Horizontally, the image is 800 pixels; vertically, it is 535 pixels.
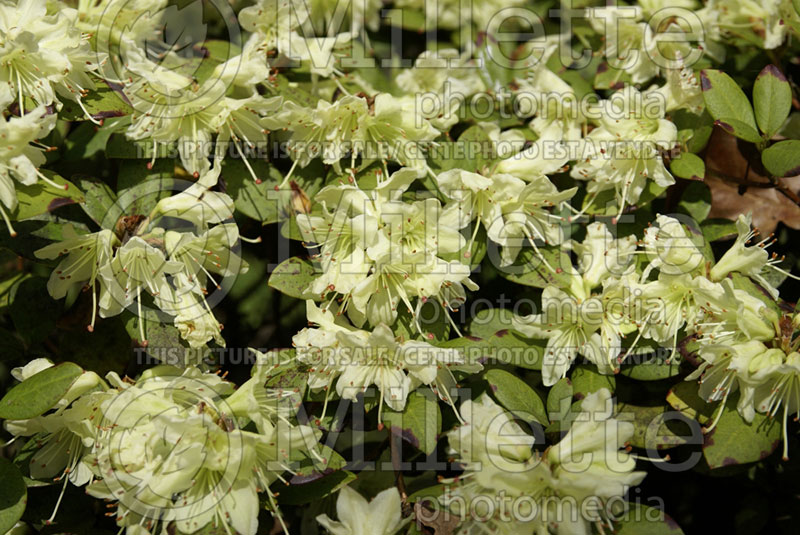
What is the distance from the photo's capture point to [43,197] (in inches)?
52.4

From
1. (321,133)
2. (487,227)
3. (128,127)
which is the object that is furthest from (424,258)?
(128,127)

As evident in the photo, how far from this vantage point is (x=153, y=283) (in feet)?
4.53

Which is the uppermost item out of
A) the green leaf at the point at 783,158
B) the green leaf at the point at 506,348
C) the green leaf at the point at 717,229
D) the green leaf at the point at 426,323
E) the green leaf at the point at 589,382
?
the green leaf at the point at 783,158

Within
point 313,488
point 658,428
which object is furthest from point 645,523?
point 313,488

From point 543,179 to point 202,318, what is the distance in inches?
28.8

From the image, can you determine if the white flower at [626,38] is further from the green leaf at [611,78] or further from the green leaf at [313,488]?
the green leaf at [313,488]

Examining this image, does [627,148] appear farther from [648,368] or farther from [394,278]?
[394,278]

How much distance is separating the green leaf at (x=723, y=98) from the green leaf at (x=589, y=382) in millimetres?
589

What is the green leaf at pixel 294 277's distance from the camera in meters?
1.42

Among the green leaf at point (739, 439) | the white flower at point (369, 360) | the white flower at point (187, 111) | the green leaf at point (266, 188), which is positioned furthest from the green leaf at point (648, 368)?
the white flower at point (187, 111)

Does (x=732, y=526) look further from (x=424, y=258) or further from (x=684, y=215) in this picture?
(x=424, y=258)

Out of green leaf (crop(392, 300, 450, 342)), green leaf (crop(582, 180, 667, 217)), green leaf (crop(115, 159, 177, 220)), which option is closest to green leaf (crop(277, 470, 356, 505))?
green leaf (crop(392, 300, 450, 342))

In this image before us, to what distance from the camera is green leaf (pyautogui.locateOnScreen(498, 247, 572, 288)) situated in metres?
1.49

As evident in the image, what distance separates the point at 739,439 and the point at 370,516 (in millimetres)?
702
